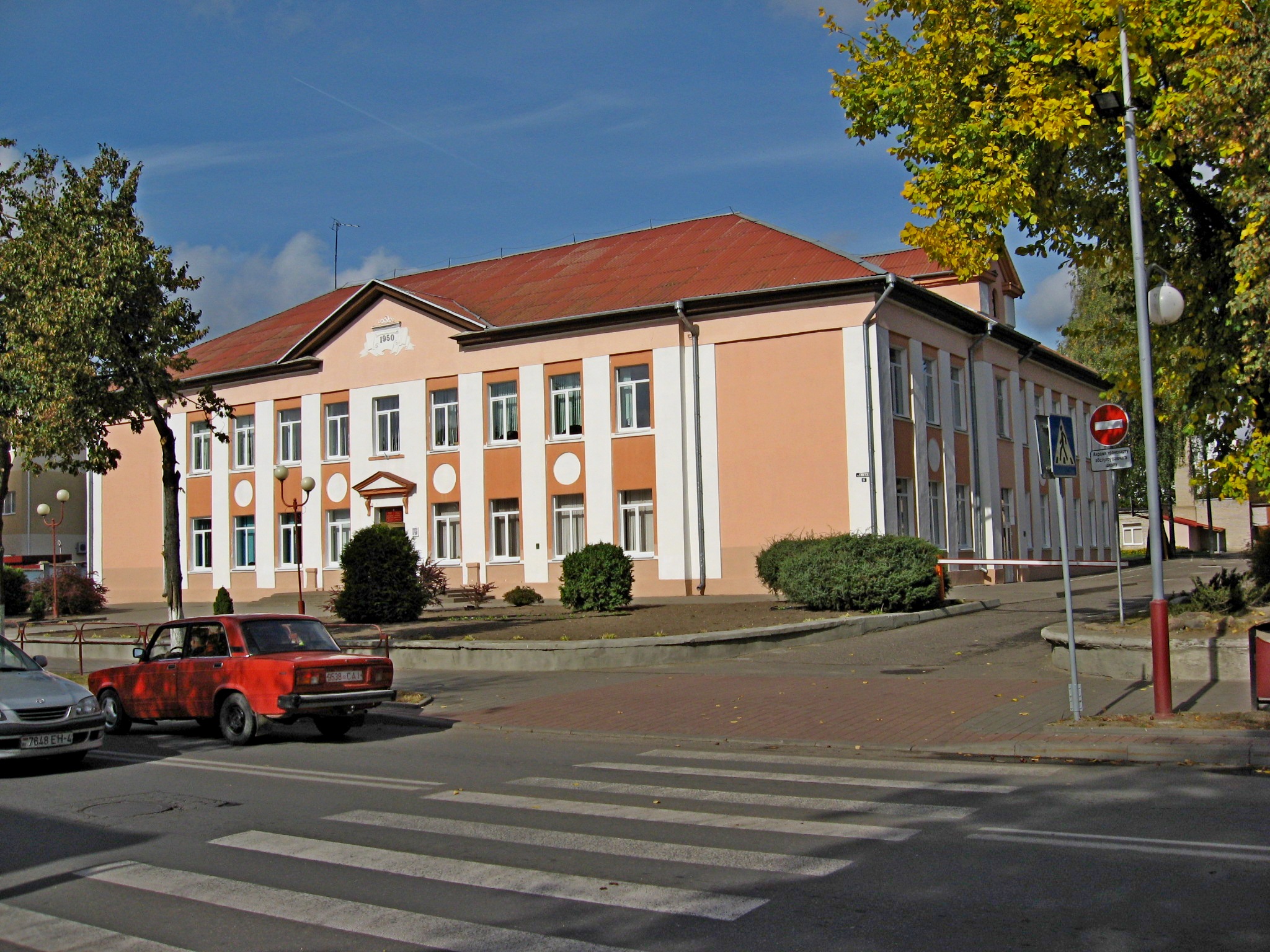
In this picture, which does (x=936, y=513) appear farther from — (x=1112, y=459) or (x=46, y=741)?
(x=46, y=741)

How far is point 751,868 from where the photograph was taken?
662cm

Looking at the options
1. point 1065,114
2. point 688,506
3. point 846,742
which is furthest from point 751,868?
point 688,506

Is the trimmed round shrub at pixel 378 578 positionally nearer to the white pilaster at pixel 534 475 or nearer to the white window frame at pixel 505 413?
the white pilaster at pixel 534 475

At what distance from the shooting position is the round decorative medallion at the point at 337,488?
41.2 meters

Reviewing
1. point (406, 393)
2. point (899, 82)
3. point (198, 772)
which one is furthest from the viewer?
point (406, 393)

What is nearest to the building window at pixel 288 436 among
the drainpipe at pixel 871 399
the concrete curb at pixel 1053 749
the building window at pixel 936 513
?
the drainpipe at pixel 871 399

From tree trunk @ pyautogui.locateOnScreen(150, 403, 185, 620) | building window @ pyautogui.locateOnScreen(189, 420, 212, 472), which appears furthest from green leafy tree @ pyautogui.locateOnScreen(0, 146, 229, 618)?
building window @ pyautogui.locateOnScreen(189, 420, 212, 472)

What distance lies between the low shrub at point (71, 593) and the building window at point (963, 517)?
2924cm

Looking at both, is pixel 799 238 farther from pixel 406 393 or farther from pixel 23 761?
pixel 23 761

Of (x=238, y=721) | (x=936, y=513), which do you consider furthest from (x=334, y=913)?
(x=936, y=513)

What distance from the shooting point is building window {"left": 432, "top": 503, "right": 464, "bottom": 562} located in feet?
128

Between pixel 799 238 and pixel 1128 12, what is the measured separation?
70.9ft

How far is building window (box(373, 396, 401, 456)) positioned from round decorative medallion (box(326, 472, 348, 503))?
1.83 metres

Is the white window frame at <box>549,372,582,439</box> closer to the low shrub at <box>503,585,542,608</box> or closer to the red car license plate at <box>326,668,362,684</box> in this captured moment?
the low shrub at <box>503,585,542,608</box>
